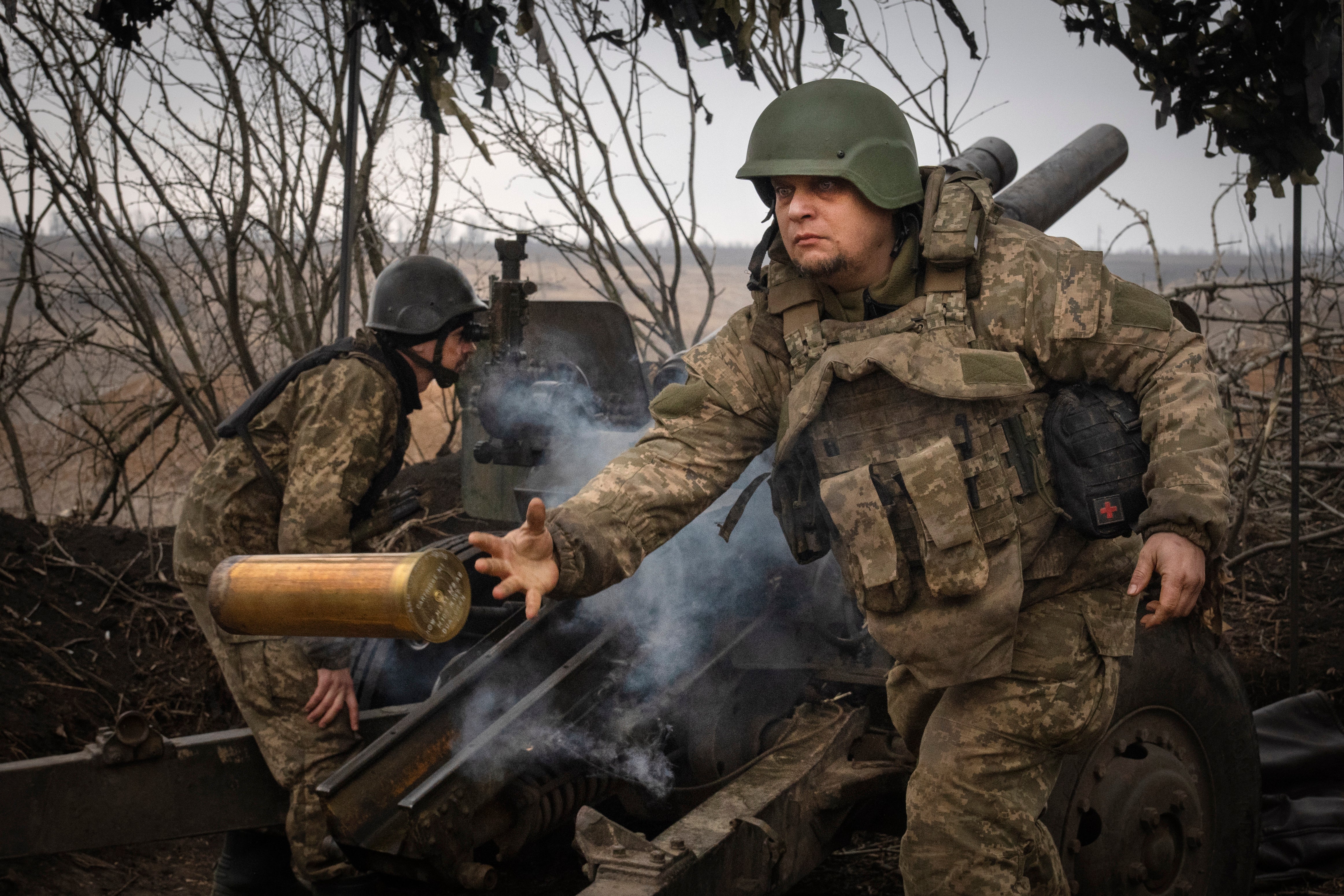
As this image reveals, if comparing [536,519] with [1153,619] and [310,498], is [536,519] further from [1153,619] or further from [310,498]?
[310,498]

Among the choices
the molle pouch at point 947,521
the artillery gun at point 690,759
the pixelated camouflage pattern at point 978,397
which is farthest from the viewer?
the artillery gun at point 690,759

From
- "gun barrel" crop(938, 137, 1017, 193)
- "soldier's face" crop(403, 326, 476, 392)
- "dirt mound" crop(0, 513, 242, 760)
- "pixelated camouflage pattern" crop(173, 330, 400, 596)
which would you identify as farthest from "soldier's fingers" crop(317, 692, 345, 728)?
"gun barrel" crop(938, 137, 1017, 193)

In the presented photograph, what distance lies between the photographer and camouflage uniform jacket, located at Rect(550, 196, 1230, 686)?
2449 mm

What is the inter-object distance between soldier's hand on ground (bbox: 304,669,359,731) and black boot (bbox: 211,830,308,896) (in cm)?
59

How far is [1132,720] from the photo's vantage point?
3.28m

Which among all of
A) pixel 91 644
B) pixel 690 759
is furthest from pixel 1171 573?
pixel 91 644

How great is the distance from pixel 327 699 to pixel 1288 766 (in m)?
3.41

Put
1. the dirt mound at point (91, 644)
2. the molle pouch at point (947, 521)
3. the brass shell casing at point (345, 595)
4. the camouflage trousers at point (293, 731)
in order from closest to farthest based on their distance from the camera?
the brass shell casing at point (345, 595) < the molle pouch at point (947, 521) < the camouflage trousers at point (293, 731) < the dirt mound at point (91, 644)

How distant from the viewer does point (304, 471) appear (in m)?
3.78

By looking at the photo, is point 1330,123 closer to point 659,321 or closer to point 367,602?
point 367,602

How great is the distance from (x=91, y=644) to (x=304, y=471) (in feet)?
7.58

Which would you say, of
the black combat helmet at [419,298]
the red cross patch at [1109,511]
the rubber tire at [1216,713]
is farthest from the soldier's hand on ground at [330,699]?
the red cross patch at [1109,511]

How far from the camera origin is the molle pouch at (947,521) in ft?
8.29

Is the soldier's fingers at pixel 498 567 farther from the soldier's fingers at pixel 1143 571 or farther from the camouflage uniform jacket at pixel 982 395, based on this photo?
the soldier's fingers at pixel 1143 571
